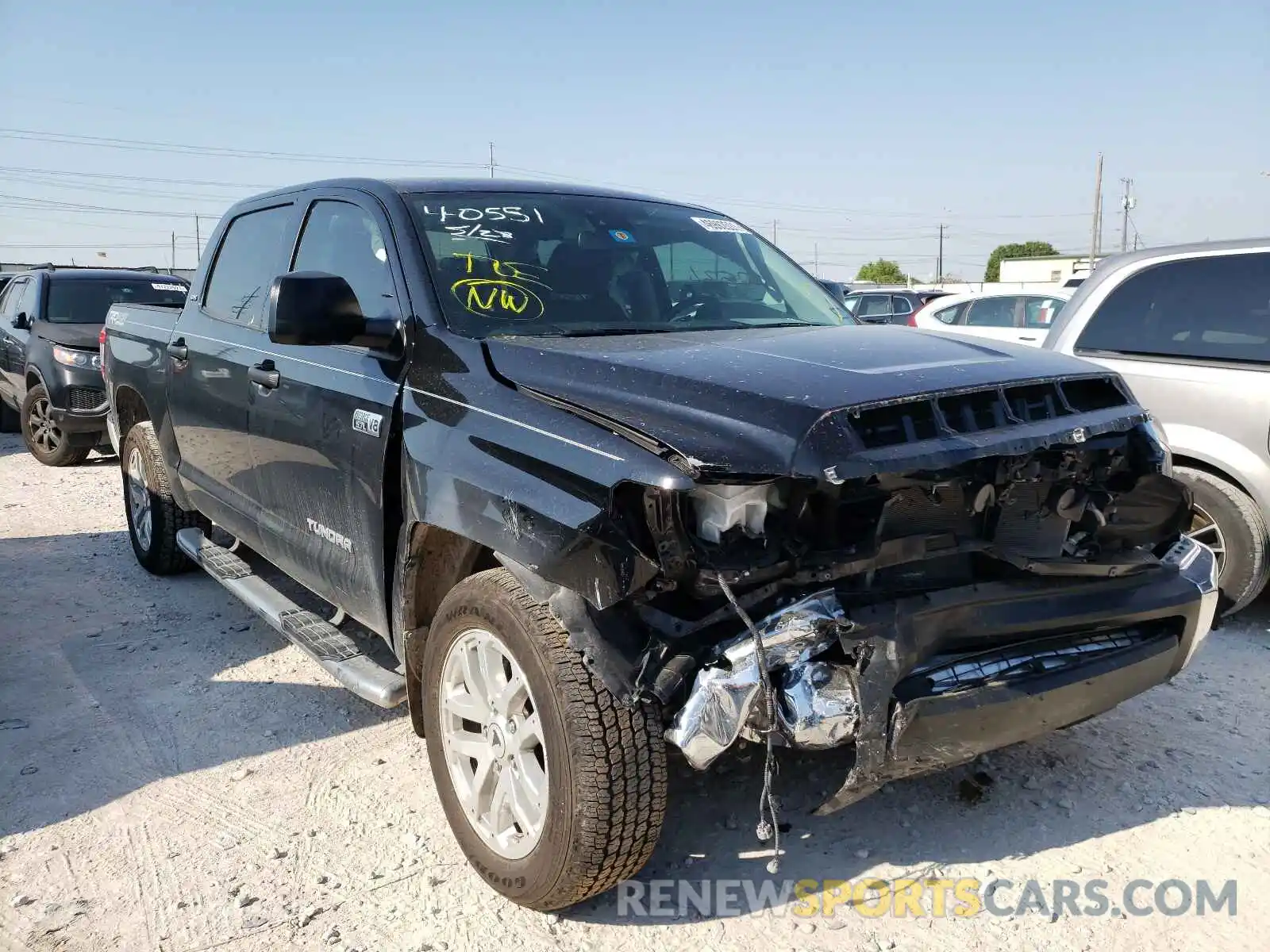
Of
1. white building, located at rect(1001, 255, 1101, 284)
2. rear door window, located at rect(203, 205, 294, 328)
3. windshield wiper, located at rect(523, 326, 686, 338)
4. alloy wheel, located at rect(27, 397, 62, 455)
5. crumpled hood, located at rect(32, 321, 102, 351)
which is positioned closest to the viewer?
windshield wiper, located at rect(523, 326, 686, 338)

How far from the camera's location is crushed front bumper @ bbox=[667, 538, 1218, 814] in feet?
7.26

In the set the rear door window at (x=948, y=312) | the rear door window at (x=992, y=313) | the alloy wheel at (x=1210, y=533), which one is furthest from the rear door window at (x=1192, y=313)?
the rear door window at (x=992, y=313)

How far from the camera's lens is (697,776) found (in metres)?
3.29

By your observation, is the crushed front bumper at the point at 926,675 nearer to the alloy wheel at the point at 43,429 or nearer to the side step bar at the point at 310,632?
the side step bar at the point at 310,632

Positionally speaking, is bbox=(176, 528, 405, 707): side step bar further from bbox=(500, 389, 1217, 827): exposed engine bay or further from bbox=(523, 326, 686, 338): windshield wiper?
bbox=(523, 326, 686, 338): windshield wiper

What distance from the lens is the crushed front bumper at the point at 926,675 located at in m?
2.21

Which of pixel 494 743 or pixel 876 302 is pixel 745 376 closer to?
pixel 494 743

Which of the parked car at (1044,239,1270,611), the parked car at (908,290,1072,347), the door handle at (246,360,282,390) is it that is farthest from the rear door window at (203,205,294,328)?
the parked car at (908,290,1072,347)

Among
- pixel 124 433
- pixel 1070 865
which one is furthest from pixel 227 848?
pixel 124 433

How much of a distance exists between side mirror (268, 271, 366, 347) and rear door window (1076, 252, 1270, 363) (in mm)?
3927

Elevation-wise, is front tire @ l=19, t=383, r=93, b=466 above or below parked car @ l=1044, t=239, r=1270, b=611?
below

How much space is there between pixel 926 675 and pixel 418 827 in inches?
66.1

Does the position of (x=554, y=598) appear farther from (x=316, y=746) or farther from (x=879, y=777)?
(x=316, y=746)

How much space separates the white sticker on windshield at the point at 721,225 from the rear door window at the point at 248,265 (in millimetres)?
1678
